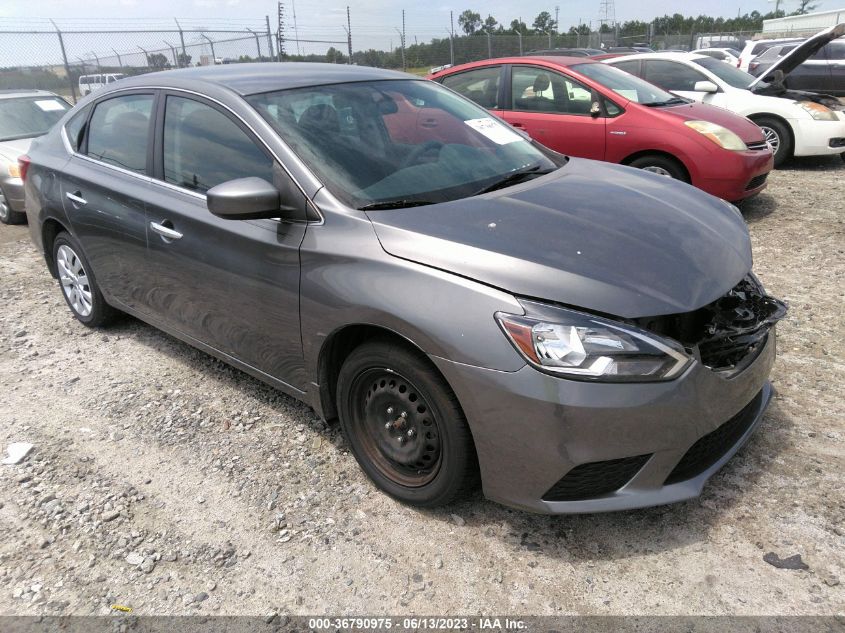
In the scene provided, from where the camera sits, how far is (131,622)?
220 cm

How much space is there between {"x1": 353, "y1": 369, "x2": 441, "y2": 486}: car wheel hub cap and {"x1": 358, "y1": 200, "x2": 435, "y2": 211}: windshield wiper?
65 cm

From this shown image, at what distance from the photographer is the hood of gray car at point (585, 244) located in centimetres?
217

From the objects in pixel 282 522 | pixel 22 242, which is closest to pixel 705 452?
pixel 282 522

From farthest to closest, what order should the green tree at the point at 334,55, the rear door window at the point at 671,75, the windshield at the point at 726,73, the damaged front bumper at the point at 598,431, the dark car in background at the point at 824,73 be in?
the green tree at the point at 334,55 < the dark car in background at the point at 824,73 < the windshield at the point at 726,73 < the rear door window at the point at 671,75 < the damaged front bumper at the point at 598,431

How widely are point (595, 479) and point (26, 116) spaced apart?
863 cm

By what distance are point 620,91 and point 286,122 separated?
4.81 metres

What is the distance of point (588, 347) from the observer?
2092mm

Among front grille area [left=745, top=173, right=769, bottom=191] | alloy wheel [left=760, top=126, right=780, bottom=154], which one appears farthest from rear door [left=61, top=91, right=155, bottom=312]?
alloy wheel [left=760, top=126, right=780, bottom=154]

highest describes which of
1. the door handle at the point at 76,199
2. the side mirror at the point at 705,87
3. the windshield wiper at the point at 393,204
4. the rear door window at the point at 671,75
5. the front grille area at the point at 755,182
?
the rear door window at the point at 671,75

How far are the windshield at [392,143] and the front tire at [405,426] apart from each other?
0.67 m

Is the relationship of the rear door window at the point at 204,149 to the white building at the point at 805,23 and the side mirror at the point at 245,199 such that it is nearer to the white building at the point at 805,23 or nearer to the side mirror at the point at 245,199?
the side mirror at the point at 245,199

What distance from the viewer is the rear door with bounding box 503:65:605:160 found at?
6.61 meters

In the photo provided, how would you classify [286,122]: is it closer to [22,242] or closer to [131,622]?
[131,622]

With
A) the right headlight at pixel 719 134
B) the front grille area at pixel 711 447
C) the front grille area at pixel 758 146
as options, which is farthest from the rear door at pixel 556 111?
the front grille area at pixel 711 447
